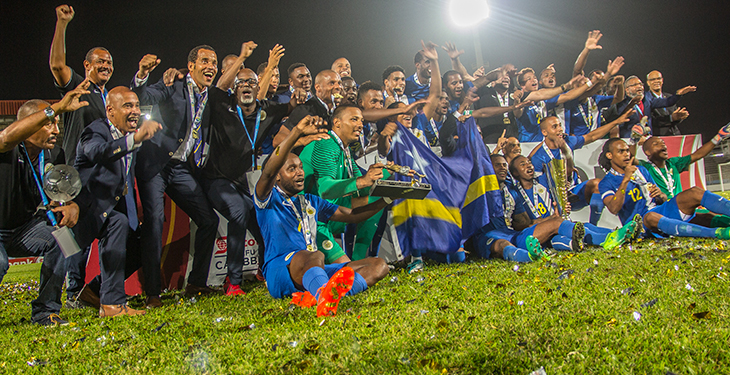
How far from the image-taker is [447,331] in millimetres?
2305

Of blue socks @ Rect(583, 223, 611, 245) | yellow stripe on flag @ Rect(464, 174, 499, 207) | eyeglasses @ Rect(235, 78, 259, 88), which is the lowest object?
blue socks @ Rect(583, 223, 611, 245)

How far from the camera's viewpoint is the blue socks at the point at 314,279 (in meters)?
3.18

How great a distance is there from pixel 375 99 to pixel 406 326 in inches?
174

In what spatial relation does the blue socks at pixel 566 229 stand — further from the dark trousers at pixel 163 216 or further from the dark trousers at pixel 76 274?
the dark trousers at pixel 76 274

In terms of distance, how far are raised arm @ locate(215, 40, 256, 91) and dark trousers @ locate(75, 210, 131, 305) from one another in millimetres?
2159

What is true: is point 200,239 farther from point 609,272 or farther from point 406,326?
point 609,272

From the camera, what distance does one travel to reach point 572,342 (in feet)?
6.57

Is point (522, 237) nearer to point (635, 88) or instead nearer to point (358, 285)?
point (358, 285)

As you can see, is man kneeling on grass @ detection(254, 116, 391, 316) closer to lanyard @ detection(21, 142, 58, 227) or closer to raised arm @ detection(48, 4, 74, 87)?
lanyard @ detection(21, 142, 58, 227)

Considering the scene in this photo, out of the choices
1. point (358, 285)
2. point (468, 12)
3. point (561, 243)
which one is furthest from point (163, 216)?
point (468, 12)

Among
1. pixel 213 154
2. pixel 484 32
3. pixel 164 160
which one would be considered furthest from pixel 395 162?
pixel 484 32

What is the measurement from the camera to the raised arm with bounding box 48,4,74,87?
4.40 m

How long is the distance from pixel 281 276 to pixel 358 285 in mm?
707

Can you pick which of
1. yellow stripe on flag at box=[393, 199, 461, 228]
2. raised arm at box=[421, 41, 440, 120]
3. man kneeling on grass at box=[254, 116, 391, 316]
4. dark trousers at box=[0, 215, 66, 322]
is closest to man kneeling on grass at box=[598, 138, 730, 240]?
yellow stripe on flag at box=[393, 199, 461, 228]
